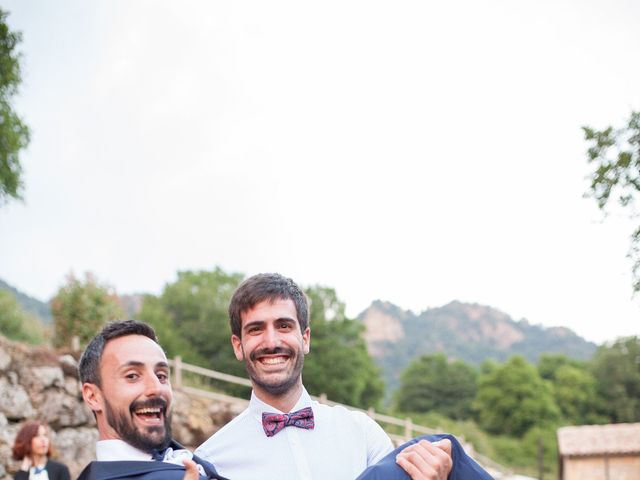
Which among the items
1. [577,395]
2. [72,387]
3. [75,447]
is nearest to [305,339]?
[75,447]

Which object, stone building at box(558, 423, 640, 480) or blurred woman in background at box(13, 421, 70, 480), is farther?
stone building at box(558, 423, 640, 480)

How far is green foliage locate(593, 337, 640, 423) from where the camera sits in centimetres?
5138

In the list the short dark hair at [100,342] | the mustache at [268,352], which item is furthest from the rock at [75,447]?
the short dark hair at [100,342]

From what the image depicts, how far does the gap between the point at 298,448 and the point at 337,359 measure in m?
31.9

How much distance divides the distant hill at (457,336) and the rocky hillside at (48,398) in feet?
310

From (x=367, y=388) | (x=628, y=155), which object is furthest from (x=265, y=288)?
(x=367, y=388)

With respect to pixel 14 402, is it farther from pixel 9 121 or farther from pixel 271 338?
pixel 271 338

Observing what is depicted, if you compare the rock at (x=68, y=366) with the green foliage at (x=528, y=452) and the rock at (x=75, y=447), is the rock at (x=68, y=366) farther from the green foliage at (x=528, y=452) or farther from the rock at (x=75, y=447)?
the green foliage at (x=528, y=452)

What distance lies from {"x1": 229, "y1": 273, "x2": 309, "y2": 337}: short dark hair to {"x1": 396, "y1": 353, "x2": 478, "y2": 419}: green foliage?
56870 millimetres

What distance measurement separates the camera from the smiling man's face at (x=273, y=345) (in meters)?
2.72

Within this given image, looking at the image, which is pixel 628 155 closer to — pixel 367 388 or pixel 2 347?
pixel 2 347

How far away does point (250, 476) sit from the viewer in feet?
8.91

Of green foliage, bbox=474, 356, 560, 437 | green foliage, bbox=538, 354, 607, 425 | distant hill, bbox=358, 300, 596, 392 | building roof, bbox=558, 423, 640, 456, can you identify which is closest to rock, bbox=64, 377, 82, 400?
building roof, bbox=558, 423, 640, 456

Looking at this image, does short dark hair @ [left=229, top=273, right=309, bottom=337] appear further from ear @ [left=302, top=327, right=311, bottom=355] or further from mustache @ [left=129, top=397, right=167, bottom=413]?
mustache @ [left=129, top=397, right=167, bottom=413]
